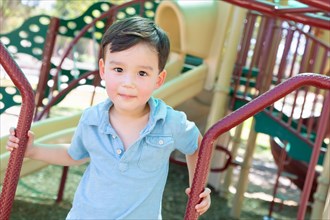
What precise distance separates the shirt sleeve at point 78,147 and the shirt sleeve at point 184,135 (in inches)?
12.3

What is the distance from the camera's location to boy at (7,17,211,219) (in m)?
1.73

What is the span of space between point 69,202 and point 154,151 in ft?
9.91

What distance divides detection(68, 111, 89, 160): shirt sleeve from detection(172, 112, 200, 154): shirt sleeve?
1.02ft

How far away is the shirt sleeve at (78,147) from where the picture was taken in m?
1.89

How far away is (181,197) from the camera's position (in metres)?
5.43

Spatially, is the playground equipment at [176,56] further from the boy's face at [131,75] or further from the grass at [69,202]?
the boy's face at [131,75]

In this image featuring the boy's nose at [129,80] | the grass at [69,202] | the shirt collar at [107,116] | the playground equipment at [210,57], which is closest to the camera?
the boy's nose at [129,80]

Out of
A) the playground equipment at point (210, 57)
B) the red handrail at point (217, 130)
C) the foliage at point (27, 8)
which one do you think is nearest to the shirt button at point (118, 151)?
the red handrail at point (217, 130)

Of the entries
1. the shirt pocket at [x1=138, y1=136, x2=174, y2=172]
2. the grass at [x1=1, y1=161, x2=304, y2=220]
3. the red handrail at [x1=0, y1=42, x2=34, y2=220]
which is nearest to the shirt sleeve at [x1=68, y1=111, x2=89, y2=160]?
the shirt pocket at [x1=138, y1=136, x2=174, y2=172]

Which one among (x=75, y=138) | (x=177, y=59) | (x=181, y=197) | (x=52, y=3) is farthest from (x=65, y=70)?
(x=52, y=3)

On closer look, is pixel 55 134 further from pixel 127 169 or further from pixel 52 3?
pixel 52 3

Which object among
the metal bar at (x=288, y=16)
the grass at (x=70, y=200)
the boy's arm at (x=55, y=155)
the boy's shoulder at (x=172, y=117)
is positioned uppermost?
the metal bar at (x=288, y=16)

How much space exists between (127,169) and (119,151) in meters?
0.06

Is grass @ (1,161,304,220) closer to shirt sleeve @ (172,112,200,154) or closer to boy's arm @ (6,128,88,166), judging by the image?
boy's arm @ (6,128,88,166)
